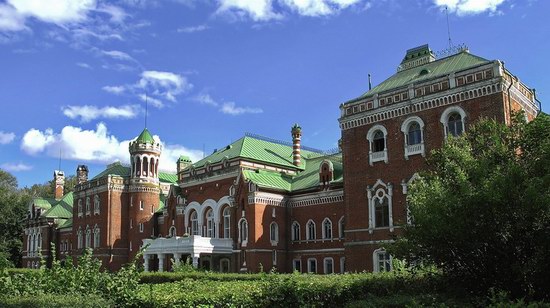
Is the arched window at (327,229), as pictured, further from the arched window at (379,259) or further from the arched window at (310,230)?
the arched window at (379,259)

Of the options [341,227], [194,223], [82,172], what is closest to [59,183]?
[82,172]

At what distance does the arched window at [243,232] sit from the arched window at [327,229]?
20.9 ft

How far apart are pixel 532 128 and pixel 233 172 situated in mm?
32772

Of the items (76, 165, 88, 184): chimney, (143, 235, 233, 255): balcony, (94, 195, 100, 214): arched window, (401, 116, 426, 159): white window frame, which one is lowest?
(143, 235, 233, 255): balcony

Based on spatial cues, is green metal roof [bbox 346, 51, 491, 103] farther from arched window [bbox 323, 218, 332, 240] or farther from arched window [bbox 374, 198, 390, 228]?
arched window [bbox 323, 218, 332, 240]

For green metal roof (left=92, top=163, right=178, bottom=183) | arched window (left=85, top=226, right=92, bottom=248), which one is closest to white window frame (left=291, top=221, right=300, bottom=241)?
green metal roof (left=92, top=163, right=178, bottom=183)

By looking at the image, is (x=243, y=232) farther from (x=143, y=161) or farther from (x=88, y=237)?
(x=88, y=237)

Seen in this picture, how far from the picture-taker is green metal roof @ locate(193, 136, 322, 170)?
164ft

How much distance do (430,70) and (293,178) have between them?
16742 mm

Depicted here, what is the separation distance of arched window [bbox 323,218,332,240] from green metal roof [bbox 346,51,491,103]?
10.2 metres

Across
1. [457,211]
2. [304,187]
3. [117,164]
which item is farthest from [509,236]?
[117,164]

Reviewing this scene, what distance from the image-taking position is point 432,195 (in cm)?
1781

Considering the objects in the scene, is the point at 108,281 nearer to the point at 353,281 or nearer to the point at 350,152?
the point at 353,281

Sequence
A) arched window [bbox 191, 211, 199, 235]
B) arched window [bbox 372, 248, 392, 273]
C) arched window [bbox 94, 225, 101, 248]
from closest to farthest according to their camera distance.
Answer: arched window [bbox 372, 248, 392, 273], arched window [bbox 191, 211, 199, 235], arched window [bbox 94, 225, 101, 248]
